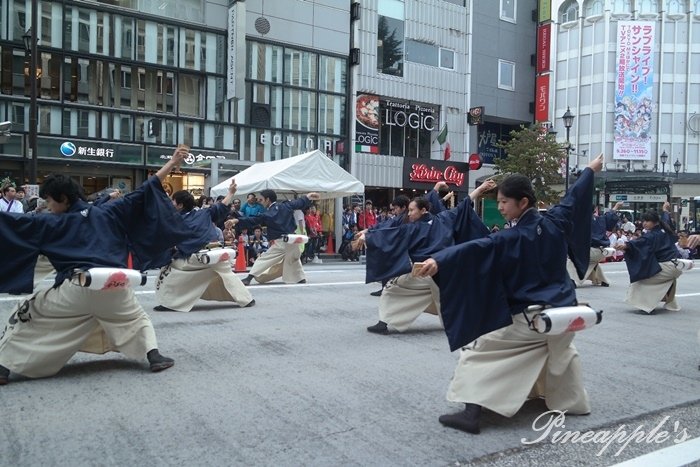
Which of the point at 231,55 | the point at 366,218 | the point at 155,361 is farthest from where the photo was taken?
the point at 231,55

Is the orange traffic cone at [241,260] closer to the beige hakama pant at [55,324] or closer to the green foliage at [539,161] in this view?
the beige hakama pant at [55,324]

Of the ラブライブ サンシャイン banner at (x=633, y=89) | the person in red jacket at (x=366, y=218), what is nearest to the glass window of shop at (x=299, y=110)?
the person in red jacket at (x=366, y=218)

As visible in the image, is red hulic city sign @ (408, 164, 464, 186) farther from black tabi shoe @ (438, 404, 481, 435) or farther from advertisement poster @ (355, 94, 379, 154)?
black tabi shoe @ (438, 404, 481, 435)

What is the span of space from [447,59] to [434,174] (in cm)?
539

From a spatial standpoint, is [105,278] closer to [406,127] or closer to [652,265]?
[652,265]

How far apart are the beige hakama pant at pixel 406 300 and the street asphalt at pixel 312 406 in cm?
30

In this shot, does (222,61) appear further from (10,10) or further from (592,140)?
(592,140)

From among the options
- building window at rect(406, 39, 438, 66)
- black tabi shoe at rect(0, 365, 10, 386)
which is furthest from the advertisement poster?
black tabi shoe at rect(0, 365, 10, 386)

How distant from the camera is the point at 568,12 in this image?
46156 mm

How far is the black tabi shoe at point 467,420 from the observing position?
396 centimetres

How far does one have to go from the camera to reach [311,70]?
25047mm

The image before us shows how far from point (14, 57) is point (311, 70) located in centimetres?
1026

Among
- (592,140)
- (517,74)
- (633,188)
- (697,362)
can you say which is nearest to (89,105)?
(697,362)

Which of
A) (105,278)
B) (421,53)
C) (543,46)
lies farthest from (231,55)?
(105,278)
